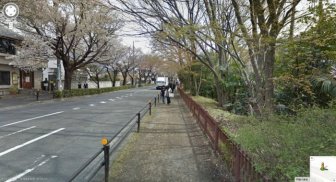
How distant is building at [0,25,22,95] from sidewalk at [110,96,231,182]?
2704 centimetres

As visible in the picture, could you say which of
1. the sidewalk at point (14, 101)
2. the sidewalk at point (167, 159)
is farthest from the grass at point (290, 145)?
the sidewalk at point (14, 101)

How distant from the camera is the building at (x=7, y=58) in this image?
103 ft

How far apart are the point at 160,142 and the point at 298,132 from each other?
5121mm

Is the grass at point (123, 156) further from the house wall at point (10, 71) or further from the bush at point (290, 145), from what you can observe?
the house wall at point (10, 71)

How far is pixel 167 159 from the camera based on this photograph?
22.6ft

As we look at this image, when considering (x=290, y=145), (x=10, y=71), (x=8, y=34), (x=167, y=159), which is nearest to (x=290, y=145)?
(x=290, y=145)

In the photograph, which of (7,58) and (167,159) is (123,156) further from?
(7,58)

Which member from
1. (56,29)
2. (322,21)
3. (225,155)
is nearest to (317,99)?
(322,21)

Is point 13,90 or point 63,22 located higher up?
point 63,22

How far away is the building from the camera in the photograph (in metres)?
31.5

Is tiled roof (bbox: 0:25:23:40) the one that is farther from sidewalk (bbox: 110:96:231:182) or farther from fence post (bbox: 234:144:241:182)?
fence post (bbox: 234:144:241:182)

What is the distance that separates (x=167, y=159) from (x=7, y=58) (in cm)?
3054

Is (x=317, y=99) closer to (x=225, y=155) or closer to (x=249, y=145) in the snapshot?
(x=225, y=155)

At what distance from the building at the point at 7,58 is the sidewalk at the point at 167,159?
27.0 metres
